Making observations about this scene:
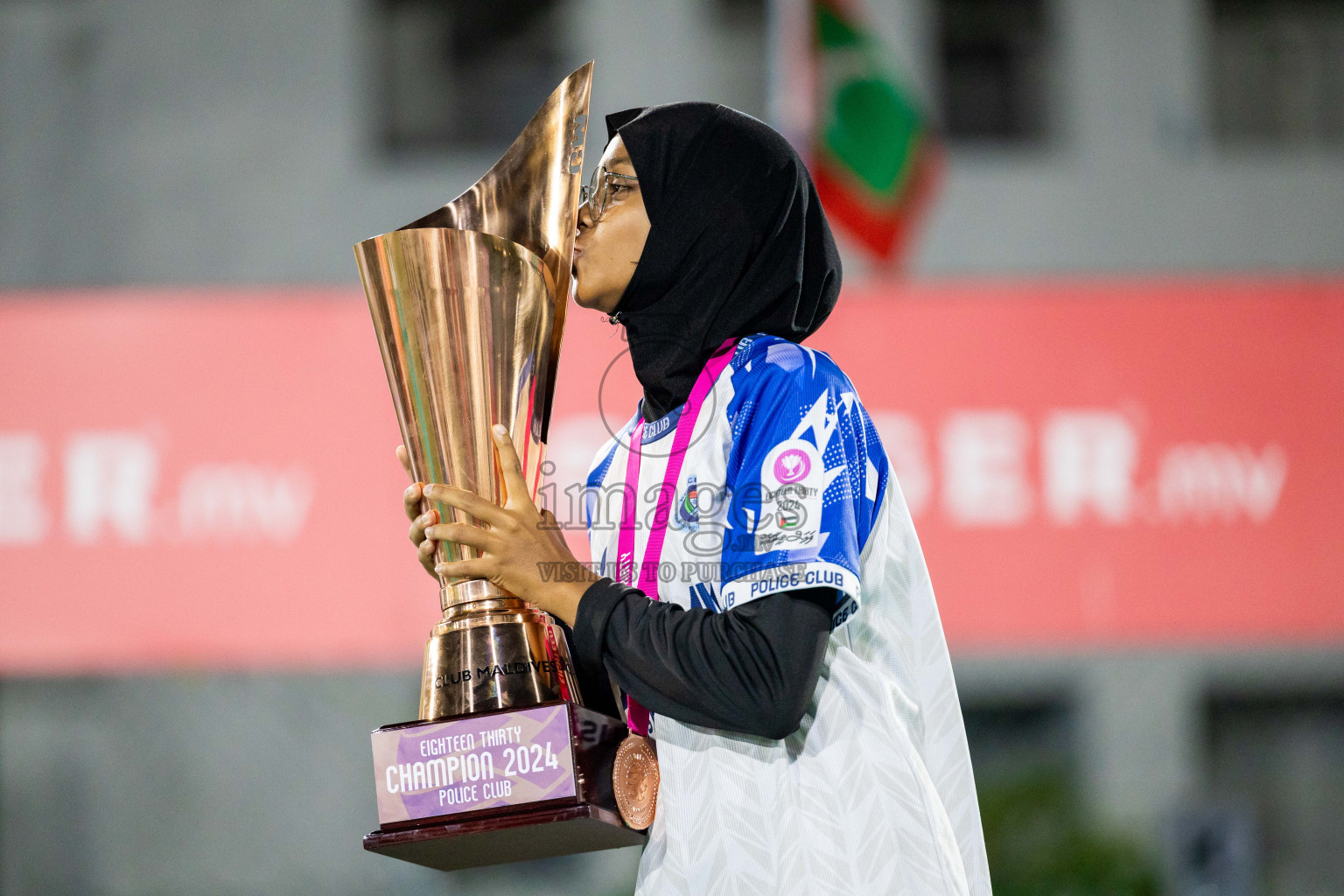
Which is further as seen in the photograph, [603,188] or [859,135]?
[859,135]

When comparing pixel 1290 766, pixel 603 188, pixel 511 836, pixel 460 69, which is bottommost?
pixel 1290 766

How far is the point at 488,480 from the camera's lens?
3.50 ft

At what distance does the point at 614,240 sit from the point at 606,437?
8.78 feet

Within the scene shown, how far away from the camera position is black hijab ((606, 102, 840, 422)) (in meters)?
1.12

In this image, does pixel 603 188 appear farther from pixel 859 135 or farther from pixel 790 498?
pixel 859 135

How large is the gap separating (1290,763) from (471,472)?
5836 millimetres

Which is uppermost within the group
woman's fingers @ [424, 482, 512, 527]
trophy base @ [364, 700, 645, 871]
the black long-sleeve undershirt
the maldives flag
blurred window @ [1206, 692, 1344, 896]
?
the maldives flag

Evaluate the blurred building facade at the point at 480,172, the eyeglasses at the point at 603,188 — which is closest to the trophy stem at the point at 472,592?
the eyeglasses at the point at 603,188

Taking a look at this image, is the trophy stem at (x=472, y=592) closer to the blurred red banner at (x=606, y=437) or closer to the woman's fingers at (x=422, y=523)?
the woman's fingers at (x=422, y=523)

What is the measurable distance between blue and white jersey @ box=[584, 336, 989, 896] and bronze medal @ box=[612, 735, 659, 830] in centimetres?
2

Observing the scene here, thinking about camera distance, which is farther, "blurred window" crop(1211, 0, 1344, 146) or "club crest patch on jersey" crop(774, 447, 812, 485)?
"blurred window" crop(1211, 0, 1344, 146)

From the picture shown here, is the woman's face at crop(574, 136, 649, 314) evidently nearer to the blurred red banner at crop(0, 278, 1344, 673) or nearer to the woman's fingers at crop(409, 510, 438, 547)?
the woman's fingers at crop(409, 510, 438, 547)

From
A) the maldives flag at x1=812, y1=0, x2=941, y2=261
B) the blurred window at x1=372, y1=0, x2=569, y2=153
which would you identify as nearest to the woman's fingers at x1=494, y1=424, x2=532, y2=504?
the maldives flag at x1=812, y1=0, x2=941, y2=261

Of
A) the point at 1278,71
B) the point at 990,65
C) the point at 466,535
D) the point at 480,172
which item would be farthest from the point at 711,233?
the point at 1278,71
